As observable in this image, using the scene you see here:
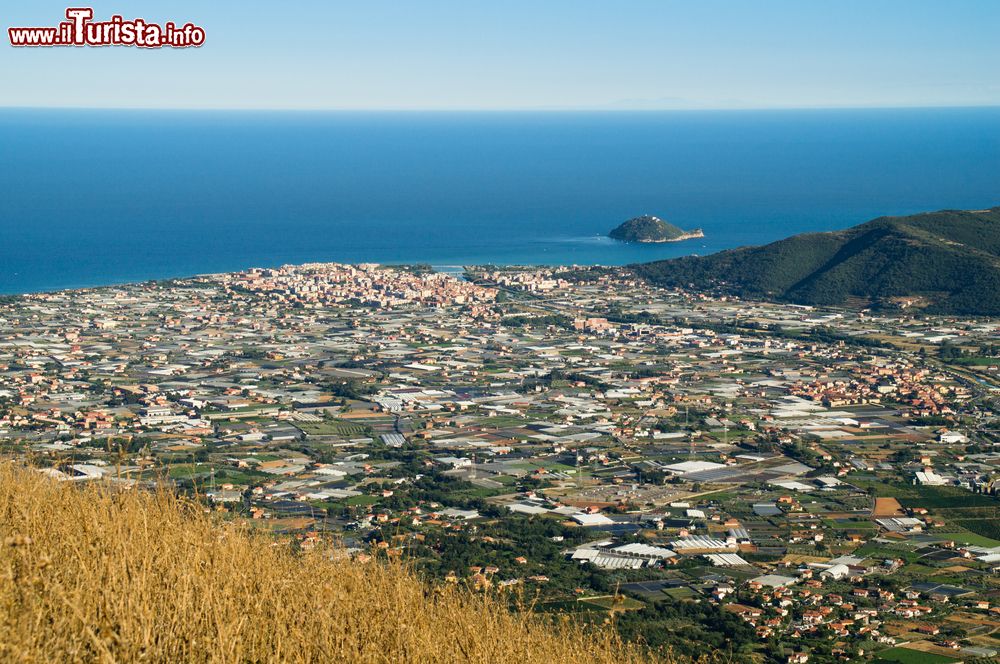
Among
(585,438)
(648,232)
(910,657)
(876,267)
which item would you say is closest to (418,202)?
(648,232)

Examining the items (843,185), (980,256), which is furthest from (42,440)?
(843,185)

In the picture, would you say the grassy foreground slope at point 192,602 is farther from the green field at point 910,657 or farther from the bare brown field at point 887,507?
the bare brown field at point 887,507

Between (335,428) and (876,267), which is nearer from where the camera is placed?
(335,428)

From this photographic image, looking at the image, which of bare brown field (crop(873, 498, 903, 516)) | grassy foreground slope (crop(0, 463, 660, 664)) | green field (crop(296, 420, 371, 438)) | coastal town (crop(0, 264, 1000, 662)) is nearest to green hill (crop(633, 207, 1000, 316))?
coastal town (crop(0, 264, 1000, 662))

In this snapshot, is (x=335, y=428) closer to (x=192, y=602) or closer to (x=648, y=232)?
(x=192, y=602)

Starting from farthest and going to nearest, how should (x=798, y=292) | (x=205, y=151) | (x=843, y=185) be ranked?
(x=205, y=151), (x=843, y=185), (x=798, y=292)

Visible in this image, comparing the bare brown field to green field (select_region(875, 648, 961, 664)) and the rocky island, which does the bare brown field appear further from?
the rocky island

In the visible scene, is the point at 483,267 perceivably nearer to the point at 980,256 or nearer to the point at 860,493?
the point at 980,256
